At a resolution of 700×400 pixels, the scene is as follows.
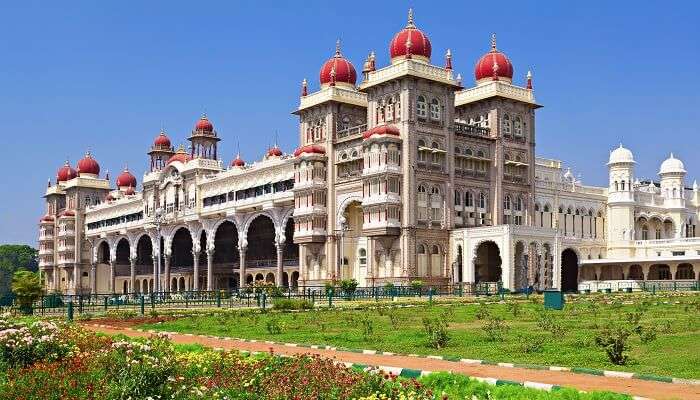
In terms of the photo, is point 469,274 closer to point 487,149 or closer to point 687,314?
point 487,149

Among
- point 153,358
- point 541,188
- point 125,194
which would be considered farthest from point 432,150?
point 125,194

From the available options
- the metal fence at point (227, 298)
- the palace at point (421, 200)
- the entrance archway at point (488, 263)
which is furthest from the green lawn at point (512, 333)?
the entrance archway at point (488, 263)

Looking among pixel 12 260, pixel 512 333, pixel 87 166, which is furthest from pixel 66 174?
pixel 512 333

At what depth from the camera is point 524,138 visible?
2835 inches

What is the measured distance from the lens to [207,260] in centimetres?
9456

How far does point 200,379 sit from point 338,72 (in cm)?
6116

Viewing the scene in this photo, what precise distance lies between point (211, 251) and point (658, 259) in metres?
45.0

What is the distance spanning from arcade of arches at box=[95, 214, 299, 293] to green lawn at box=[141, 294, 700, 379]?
4326cm

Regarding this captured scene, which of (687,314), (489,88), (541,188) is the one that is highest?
(489,88)

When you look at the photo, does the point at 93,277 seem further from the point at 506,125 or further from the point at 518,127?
the point at 518,127

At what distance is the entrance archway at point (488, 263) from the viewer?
66562 millimetres

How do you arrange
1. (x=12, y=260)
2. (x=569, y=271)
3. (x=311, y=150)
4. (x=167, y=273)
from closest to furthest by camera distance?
(x=311, y=150) → (x=569, y=271) → (x=167, y=273) → (x=12, y=260)

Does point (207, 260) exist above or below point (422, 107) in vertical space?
below

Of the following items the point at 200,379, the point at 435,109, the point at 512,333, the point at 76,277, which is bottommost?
the point at 76,277
